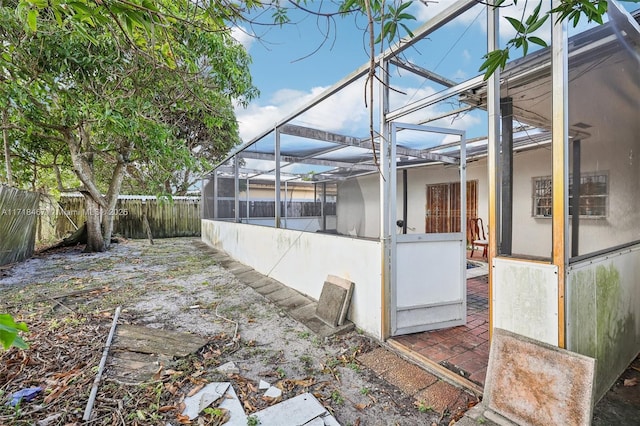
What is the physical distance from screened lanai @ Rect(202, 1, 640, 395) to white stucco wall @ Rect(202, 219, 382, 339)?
23 millimetres

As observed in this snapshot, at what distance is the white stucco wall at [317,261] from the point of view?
293 centimetres

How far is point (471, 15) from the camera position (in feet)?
7.06

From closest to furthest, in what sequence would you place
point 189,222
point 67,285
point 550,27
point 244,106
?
point 550,27, point 67,285, point 244,106, point 189,222

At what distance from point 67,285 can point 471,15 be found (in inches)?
260

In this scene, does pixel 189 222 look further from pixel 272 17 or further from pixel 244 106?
pixel 272 17

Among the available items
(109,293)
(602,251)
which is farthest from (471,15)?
(109,293)

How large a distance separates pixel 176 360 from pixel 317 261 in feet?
6.33

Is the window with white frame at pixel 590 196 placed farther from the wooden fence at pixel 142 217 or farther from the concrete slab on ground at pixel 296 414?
the wooden fence at pixel 142 217

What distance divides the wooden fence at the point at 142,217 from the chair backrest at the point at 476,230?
9.31m

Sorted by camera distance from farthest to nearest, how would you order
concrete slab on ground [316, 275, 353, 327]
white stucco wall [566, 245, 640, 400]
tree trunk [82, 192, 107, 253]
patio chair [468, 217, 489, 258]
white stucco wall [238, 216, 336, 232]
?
tree trunk [82, 192, 107, 253]
patio chair [468, 217, 489, 258]
white stucco wall [238, 216, 336, 232]
concrete slab on ground [316, 275, 353, 327]
white stucco wall [566, 245, 640, 400]

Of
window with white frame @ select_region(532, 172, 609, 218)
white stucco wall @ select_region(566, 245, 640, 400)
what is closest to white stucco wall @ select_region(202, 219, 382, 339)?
window with white frame @ select_region(532, 172, 609, 218)

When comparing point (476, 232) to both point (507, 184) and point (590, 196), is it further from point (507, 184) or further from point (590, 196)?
point (507, 184)

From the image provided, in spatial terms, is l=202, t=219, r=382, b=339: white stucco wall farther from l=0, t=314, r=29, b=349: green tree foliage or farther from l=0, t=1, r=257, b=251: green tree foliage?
l=0, t=314, r=29, b=349: green tree foliage

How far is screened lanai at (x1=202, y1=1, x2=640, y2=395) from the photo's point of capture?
1738mm
